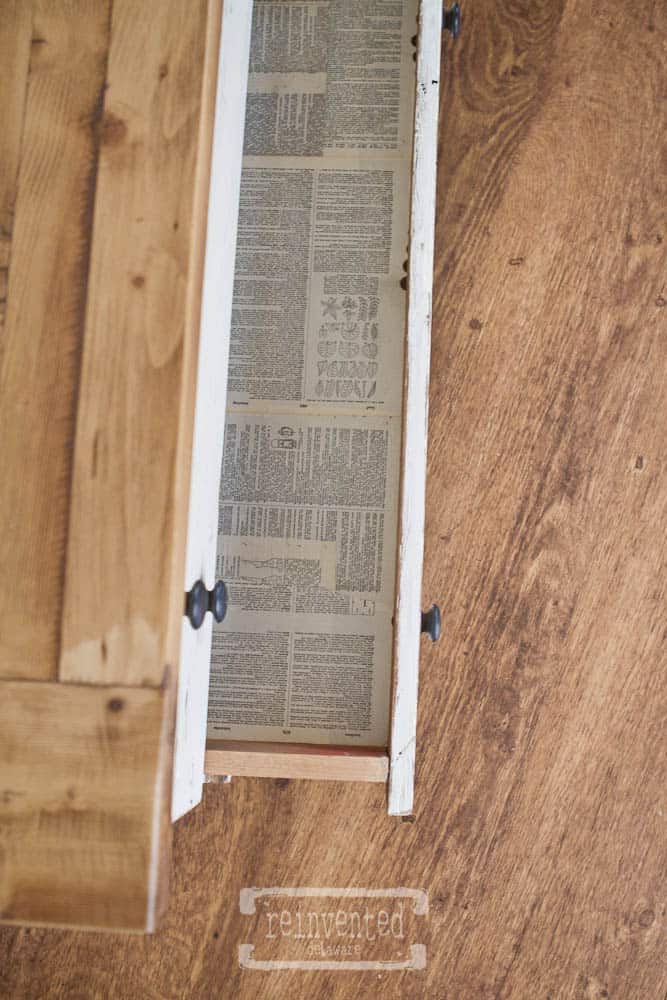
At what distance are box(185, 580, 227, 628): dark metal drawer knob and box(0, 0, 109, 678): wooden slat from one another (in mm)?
110

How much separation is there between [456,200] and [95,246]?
0.69m

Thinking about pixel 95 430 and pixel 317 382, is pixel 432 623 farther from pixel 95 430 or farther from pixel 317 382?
pixel 95 430

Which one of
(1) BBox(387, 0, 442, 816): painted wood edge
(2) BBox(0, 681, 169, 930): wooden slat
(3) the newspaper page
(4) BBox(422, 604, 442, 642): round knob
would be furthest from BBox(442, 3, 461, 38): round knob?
(2) BBox(0, 681, 169, 930): wooden slat

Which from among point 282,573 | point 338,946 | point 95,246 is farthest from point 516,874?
point 95,246

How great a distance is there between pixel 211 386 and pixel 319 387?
0.19 meters

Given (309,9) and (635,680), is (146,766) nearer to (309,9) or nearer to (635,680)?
(635,680)

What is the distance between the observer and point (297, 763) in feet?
2.75

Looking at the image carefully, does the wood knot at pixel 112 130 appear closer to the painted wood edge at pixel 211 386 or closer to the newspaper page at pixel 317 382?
the painted wood edge at pixel 211 386

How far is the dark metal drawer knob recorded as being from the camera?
2.21 ft

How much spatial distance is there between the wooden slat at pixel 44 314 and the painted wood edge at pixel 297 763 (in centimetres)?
29

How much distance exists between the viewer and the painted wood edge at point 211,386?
70cm

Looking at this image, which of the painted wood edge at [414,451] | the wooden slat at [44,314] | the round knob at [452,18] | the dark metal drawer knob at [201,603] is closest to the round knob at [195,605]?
the dark metal drawer knob at [201,603]

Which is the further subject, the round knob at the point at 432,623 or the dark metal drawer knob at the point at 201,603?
the round knob at the point at 432,623

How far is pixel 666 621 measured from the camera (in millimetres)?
1116
